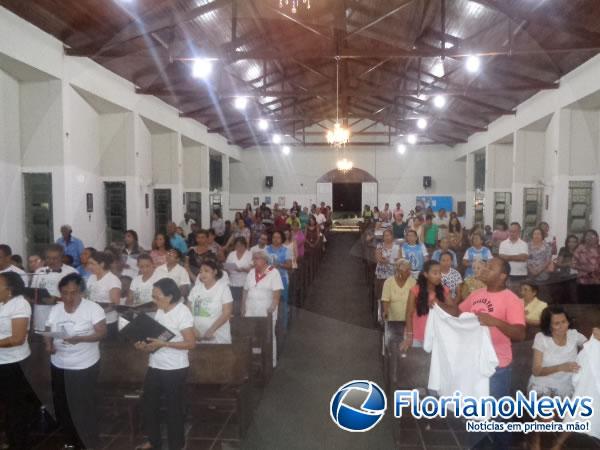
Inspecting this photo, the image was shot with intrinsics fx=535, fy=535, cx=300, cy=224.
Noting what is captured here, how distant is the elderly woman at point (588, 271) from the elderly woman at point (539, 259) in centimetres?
56

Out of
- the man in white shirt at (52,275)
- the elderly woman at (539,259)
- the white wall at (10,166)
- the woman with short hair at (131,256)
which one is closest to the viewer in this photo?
the man in white shirt at (52,275)

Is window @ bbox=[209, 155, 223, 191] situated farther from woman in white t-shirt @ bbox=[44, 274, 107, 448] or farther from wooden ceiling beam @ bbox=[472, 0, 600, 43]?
woman in white t-shirt @ bbox=[44, 274, 107, 448]

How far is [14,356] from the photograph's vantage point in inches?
167

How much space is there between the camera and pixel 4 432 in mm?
4711

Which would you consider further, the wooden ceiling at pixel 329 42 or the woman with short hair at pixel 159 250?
the wooden ceiling at pixel 329 42

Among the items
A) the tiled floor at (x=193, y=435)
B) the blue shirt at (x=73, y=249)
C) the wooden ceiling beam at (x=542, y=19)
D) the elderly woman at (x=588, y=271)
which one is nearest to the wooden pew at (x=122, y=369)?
the tiled floor at (x=193, y=435)

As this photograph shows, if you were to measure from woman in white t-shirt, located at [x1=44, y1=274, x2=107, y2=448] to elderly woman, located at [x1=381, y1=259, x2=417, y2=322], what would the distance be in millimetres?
2994

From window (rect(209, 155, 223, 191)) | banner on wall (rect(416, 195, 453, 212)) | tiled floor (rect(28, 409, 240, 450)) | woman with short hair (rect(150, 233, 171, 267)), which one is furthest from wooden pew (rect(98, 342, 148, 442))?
banner on wall (rect(416, 195, 453, 212))

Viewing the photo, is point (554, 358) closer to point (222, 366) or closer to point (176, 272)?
point (222, 366)

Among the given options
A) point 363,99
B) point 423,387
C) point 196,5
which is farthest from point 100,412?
point 363,99

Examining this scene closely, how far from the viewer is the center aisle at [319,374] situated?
469cm

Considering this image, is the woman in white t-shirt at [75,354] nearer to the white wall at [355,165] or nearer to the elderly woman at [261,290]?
the elderly woman at [261,290]

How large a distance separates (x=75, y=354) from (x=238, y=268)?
10.9 feet

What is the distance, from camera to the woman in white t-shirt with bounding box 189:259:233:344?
16.1 feet
